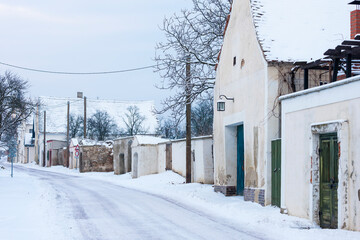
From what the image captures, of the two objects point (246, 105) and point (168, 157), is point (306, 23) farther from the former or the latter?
point (168, 157)

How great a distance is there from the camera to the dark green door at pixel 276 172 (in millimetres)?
14730

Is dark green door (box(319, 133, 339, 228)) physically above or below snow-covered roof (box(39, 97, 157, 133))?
below

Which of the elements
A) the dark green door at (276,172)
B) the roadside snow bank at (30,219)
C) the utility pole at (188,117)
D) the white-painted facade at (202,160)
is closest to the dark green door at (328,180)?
the dark green door at (276,172)

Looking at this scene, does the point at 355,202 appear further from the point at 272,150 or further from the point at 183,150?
the point at 183,150

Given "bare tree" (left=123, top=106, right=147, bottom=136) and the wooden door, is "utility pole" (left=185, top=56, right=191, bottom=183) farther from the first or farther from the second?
"bare tree" (left=123, top=106, right=147, bottom=136)

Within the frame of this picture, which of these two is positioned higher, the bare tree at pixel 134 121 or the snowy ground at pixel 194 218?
the bare tree at pixel 134 121

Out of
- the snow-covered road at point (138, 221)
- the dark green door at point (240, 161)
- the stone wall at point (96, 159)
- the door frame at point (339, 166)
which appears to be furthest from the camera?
the stone wall at point (96, 159)

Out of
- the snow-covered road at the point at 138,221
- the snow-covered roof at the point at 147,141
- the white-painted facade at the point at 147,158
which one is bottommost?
the snow-covered road at the point at 138,221

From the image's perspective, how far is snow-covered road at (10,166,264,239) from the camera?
10508 mm

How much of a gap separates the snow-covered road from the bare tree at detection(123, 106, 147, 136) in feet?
159

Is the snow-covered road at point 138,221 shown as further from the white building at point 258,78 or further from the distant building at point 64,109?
the distant building at point 64,109

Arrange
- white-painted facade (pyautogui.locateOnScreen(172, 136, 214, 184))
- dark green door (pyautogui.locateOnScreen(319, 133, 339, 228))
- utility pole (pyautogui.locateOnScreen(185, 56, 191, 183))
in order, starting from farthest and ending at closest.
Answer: white-painted facade (pyautogui.locateOnScreen(172, 136, 214, 184)) → utility pole (pyautogui.locateOnScreen(185, 56, 191, 183)) → dark green door (pyautogui.locateOnScreen(319, 133, 339, 228))

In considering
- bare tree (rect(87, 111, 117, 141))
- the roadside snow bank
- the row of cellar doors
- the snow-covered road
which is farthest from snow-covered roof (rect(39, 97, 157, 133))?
the row of cellar doors

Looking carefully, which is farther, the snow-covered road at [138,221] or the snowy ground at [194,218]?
the snow-covered road at [138,221]
